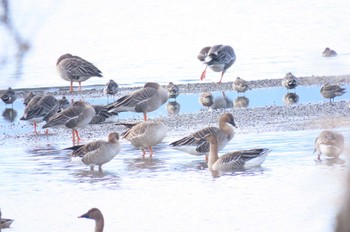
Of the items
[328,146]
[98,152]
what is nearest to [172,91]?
[98,152]

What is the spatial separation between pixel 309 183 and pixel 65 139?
14205 mm

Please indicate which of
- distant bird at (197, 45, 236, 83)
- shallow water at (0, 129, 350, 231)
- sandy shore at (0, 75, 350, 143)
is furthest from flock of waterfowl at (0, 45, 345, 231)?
sandy shore at (0, 75, 350, 143)

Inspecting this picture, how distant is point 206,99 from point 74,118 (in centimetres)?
434

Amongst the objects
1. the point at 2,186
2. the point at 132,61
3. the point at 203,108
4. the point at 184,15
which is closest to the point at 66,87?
the point at 132,61

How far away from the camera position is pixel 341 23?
3300 cm

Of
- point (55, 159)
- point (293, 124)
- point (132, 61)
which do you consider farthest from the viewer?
point (132, 61)

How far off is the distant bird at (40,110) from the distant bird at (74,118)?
1141 millimetres

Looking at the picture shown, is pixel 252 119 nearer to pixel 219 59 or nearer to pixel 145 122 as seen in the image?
pixel 145 122

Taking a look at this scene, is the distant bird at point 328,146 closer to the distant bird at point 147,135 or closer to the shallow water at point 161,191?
the shallow water at point 161,191

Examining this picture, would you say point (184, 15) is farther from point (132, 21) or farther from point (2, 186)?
point (2, 186)

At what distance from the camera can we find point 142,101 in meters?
17.1

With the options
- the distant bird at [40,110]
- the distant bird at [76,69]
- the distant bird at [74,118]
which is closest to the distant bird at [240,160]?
the distant bird at [74,118]

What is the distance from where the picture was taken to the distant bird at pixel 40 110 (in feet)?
55.5

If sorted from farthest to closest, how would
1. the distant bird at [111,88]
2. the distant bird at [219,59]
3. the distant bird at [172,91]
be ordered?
the distant bird at [219,59] < the distant bird at [111,88] < the distant bird at [172,91]
